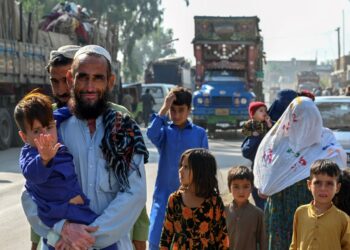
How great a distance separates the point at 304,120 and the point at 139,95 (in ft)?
92.0

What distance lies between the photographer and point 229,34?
84.8 ft

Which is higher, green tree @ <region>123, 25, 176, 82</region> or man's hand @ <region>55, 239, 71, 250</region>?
green tree @ <region>123, 25, 176, 82</region>

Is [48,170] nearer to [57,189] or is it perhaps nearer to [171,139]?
[57,189]

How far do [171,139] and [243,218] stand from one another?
0.85 meters

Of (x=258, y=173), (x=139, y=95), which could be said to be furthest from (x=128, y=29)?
(x=258, y=173)

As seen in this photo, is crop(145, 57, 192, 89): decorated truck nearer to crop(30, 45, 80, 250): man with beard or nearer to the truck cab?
the truck cab

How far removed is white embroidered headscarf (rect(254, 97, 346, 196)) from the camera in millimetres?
5133

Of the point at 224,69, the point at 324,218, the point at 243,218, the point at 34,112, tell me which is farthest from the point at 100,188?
the point at 224,69

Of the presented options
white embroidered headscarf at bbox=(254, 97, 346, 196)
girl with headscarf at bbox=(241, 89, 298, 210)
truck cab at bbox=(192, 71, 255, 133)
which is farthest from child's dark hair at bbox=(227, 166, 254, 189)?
truck cab at bbox=(192, 71, 255, 133)

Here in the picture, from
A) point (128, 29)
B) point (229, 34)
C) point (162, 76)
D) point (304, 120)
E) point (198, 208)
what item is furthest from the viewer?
point (128, 29)

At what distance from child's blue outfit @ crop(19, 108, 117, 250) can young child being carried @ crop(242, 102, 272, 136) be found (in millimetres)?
3612

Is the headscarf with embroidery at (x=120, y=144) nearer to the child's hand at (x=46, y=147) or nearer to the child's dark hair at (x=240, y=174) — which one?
the child's hand at (x=46, y=147)

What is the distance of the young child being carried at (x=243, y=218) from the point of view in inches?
202

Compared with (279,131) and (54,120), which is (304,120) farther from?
(54,120)
